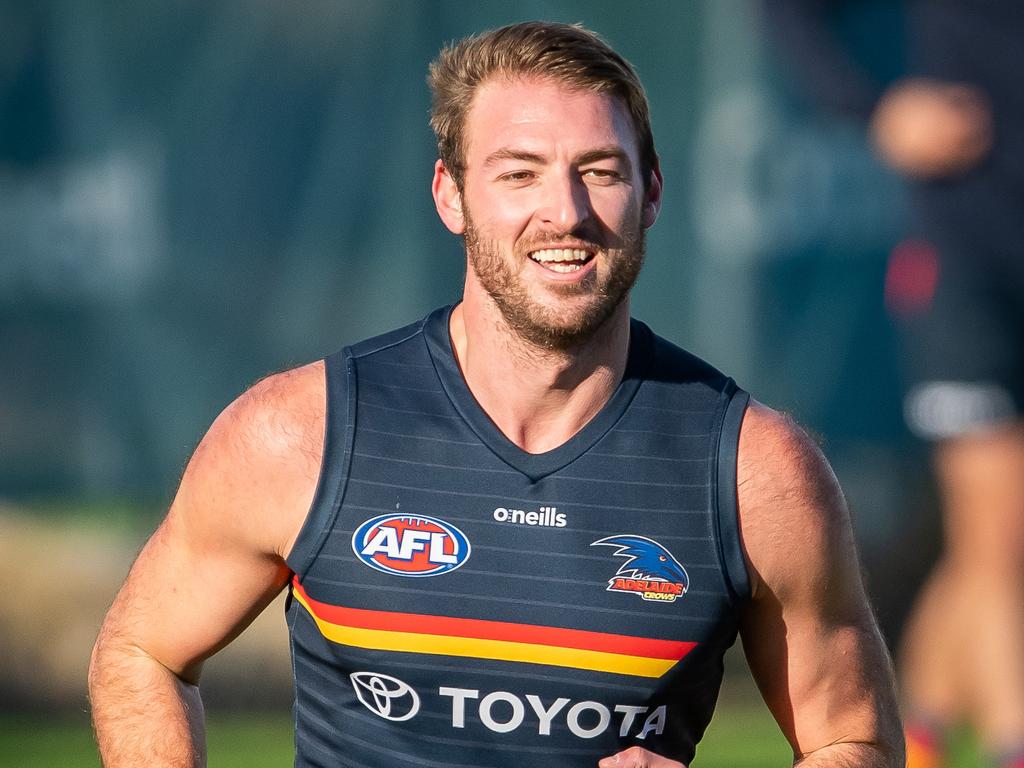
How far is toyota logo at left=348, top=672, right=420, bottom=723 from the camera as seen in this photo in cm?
322

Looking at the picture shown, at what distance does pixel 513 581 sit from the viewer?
3.19 meters

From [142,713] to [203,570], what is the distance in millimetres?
305

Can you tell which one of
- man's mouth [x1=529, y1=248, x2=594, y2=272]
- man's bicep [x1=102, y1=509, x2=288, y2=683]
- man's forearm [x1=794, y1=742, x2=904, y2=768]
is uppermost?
man's mouth [x1=529, y1=248, x2=594, y2=272]

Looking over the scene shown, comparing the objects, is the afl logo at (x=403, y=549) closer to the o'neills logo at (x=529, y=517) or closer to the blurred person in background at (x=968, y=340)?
the o'neills logo at (x=529, y=517)

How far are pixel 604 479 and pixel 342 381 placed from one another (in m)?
0.54

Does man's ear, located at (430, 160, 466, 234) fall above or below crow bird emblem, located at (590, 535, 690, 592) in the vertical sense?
above

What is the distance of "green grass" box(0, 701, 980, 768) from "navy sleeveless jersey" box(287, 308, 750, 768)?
3026mm

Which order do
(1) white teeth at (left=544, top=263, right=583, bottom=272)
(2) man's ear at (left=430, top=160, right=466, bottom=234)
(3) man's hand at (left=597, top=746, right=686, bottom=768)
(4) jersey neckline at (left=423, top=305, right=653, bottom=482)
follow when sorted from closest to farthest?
1. (3) man's hand at (left=597, top=746, right=686, bottom=768)
2. (1) white teeth at (left=544, top=263, right=583, bottom=272)
3. (4) jersey neckline at (left=423, top=305, right=653, bottom=482)
4. (2) man's ear at (left=430, top=160, right=466, bottom=234)

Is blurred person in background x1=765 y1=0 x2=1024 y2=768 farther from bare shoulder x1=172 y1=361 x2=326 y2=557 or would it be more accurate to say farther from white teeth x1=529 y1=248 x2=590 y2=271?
bare shoulder x1=172 y1=361 x2=326 y2=557

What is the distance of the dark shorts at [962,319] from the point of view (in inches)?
224

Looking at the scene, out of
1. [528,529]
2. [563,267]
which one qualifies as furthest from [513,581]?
[563,267]

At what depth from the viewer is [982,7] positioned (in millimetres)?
6062

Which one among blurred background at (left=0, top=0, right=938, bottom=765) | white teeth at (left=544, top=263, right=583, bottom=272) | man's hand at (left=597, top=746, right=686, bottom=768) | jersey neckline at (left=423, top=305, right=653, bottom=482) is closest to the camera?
man's hand at (left=597, top=746, right=686, bottom=768)

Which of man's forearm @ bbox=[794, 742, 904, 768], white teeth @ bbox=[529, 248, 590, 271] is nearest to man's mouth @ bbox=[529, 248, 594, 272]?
white teeth @ bbox=[529, 248, 590, 271]
